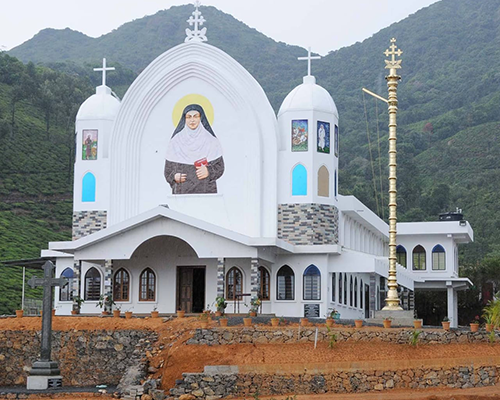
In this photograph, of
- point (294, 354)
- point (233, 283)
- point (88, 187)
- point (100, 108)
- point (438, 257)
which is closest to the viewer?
point (294, 354)

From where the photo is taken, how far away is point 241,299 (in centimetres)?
3541

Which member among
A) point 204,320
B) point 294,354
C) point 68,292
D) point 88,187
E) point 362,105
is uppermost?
point 362,105

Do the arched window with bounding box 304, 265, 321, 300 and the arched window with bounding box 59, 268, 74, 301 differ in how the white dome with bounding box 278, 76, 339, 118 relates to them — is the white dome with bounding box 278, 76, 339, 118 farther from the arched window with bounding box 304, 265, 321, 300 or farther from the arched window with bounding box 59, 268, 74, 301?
the arched window with bounding box 59, 268, 74, 301

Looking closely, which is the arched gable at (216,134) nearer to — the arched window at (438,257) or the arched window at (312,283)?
the arched window at (312,283)

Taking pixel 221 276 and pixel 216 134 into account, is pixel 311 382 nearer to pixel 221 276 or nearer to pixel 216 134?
pixel 221 276

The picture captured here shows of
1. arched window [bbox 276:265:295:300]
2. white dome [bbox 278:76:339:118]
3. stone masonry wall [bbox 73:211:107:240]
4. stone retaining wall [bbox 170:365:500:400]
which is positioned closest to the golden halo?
white dome [bbox 278:76:339:118]

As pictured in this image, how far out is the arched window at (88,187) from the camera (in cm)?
3888

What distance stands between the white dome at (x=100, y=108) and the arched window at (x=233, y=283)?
8657 millimetres

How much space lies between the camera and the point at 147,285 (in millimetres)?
36438

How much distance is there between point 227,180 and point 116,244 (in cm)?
557

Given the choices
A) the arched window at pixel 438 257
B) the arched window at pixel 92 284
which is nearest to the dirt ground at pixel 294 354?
the arched window at pixel 92 284

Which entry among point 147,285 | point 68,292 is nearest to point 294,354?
point 147,285

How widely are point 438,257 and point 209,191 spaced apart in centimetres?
1433

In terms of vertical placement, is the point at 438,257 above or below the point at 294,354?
above
